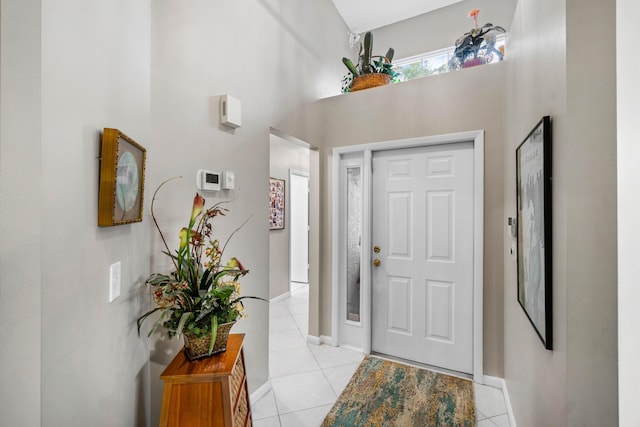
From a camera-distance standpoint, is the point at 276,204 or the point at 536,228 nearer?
the point at 536,228

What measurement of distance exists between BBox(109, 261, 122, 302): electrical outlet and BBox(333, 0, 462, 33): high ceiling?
10.4 feet

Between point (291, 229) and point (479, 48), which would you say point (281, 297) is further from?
point (479, 48)

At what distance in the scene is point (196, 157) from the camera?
1.65m

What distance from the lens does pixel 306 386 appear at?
2256 millimetres

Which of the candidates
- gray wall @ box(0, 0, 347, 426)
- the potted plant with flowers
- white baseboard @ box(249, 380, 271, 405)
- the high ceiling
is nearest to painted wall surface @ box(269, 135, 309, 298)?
the high ceiling

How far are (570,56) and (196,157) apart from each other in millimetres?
1631

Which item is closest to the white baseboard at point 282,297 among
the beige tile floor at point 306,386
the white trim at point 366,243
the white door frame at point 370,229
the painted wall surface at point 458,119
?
the beige tile floor at point 306,386

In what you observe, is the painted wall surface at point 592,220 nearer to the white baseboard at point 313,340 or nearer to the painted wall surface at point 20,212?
the painted wall surface at point 20,212

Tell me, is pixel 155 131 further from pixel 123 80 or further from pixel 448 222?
pixel 448 222

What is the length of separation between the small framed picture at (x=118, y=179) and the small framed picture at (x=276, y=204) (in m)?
3.17

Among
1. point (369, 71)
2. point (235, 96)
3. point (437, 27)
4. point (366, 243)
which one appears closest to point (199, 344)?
point (235, 96)

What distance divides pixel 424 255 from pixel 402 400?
3.59ft

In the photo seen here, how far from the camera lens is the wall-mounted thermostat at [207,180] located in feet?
5.47

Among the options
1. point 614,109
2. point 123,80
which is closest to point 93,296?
point 123,80
